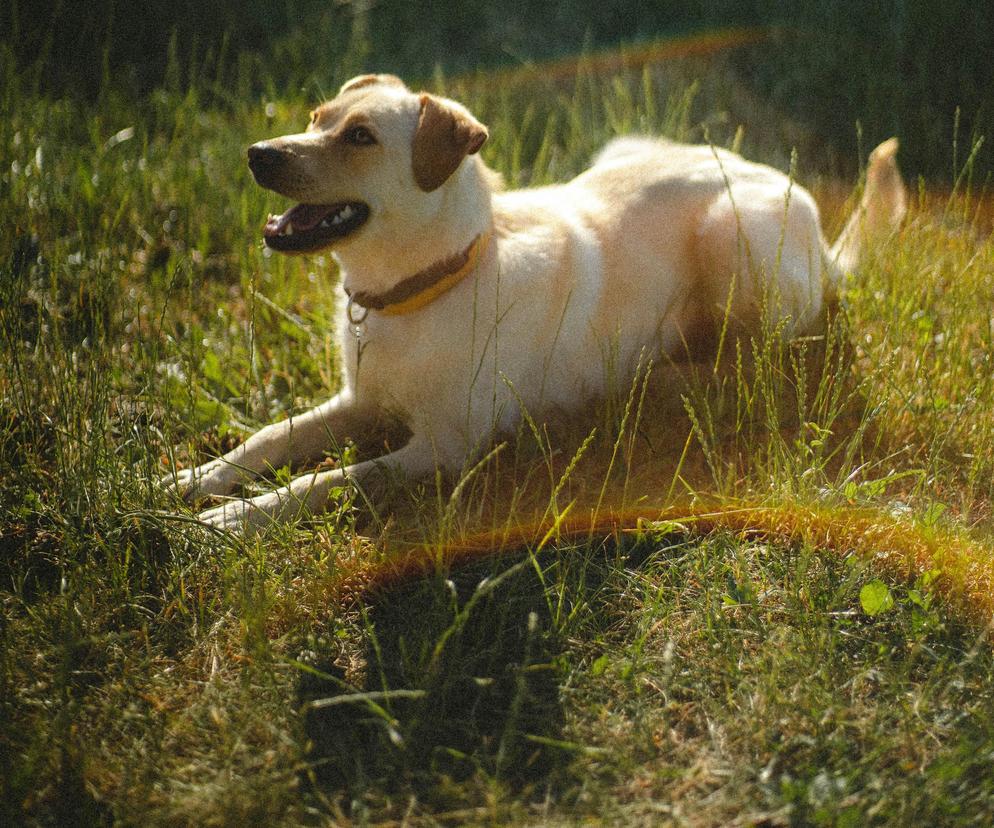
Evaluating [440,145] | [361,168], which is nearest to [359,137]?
[361,168]

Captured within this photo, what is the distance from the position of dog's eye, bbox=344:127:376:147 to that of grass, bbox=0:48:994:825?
64 cm

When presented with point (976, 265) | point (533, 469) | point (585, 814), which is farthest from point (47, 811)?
point (976, 265)

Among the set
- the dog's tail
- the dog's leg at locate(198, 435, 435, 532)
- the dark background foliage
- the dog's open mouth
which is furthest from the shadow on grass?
the dark background foliage

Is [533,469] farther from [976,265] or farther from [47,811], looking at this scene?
[976,265]

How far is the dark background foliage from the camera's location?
16.8 ft

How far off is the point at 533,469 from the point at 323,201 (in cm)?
99

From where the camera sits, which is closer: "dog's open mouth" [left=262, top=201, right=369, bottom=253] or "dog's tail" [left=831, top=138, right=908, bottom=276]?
"dog's open mouth" [left=262, top=201, right=369, bottom=253]

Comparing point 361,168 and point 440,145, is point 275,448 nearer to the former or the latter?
point 361,168

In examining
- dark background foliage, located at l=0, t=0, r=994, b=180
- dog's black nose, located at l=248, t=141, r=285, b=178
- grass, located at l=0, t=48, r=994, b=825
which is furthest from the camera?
dark background foliage, located at l=0, t=0, r=994, b=180

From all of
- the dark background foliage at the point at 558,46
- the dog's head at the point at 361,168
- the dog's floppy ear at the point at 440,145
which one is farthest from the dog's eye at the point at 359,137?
the dark background foliage at the point at 558,46

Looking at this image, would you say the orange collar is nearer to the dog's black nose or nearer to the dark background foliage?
the dog's black nose

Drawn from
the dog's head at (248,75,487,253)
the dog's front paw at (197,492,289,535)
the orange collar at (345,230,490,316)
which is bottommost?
the dog's front paw at (197,492,289,535)

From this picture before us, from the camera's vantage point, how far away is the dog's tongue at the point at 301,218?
109 inches

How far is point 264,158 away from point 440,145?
491 mm
